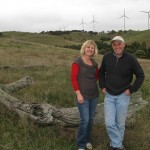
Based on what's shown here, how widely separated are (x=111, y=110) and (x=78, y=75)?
0.90m

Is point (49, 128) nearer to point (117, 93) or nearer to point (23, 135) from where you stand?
point (23, 135)

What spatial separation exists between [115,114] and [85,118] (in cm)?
57

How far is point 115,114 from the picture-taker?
7.10 meters

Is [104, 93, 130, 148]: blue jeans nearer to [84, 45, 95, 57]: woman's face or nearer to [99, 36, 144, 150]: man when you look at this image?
[99, 36, 144, 150]: man

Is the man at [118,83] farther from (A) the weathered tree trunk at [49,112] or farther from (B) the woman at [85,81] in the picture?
(A) the weathered tree trunk at [49,112]

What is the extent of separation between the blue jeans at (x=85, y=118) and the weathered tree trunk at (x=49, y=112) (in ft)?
2.02

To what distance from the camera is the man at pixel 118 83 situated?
6.86m

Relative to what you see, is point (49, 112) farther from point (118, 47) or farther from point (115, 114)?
point (118, 47)

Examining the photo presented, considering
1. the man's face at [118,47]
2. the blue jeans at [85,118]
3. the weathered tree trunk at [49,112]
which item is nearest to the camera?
the man's face at [118,47]

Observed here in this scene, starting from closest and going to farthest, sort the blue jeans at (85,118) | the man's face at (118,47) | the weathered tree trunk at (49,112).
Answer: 1. the man's face at (118,47)
2. the blue jeans at (85,118)
3. the weathered tree trunk at (49,112)

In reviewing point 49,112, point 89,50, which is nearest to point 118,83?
point 89,50

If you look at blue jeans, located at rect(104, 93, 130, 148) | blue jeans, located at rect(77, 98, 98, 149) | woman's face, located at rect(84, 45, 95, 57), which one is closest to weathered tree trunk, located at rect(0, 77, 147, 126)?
blue jeans, located at rect(77, 98, 98, 149)

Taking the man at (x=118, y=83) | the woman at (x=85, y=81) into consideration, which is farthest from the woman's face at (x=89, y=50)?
the man at (x=118, y=83)

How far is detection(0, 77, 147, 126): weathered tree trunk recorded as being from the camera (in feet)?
23.8
